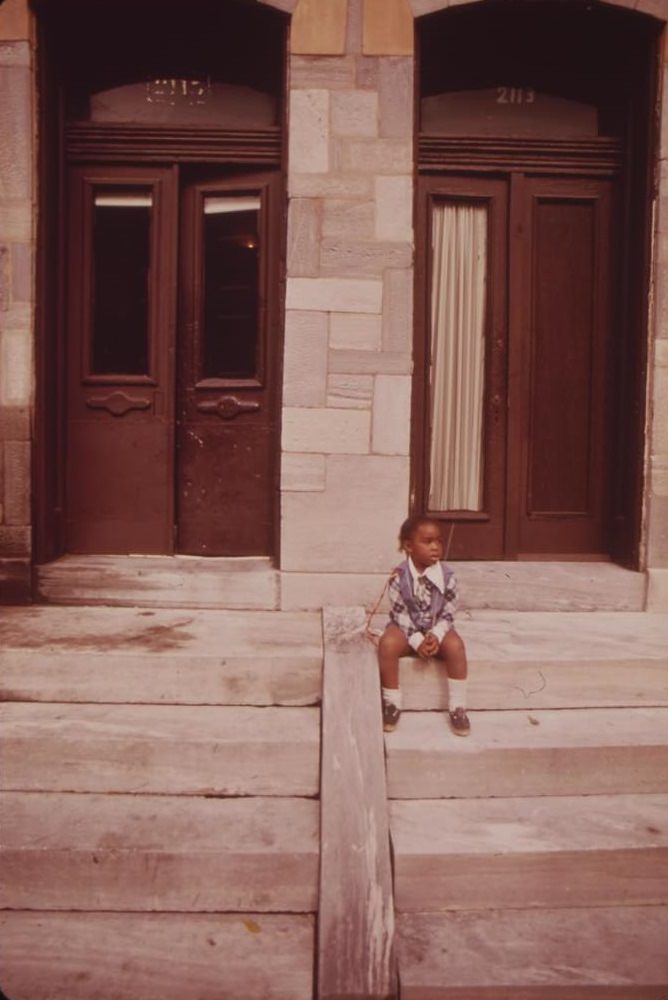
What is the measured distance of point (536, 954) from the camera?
299 cm

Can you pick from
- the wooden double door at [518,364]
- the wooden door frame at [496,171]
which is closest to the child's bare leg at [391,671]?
the wooden door frame at [496,171]

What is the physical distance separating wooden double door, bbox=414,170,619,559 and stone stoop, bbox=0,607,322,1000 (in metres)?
1.79

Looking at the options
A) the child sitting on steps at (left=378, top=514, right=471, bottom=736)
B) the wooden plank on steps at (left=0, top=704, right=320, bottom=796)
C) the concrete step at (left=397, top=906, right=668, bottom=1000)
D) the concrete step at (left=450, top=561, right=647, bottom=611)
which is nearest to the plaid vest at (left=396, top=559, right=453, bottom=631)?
the child sitting on steps at (left=378, top=514, right=471, bottom=736)

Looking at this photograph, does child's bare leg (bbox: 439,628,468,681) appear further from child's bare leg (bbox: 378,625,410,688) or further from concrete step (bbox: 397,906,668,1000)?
concrete step (bbox: 397,906,668,1000)

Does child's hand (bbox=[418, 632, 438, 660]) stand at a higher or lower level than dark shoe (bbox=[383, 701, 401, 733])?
higher

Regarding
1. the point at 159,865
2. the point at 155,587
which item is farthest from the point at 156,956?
the point at 155,587

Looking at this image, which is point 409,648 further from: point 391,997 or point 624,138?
point 624,138

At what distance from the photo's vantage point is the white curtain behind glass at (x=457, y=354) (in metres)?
5.48

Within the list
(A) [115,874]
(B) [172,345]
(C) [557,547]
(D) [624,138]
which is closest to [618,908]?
(A) [115,874]

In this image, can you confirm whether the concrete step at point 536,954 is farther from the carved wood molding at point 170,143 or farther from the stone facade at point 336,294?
the carved wood molding at point 170,143

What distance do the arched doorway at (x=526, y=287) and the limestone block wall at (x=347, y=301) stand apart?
423 mm

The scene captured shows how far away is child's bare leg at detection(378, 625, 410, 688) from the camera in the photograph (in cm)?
389

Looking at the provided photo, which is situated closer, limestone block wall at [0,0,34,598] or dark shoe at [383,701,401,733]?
dark shoe at [383,701,401,733]

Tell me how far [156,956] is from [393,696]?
1.42m
